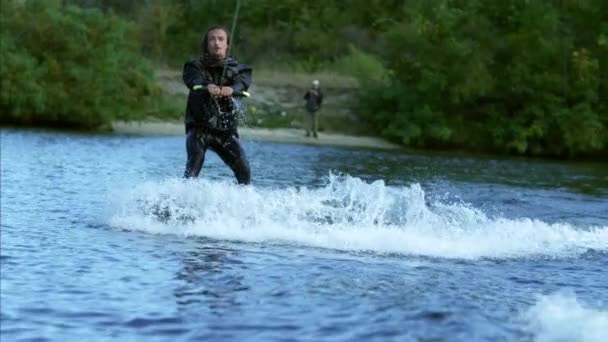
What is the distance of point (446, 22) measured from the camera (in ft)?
143

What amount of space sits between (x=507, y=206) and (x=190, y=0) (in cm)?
4544

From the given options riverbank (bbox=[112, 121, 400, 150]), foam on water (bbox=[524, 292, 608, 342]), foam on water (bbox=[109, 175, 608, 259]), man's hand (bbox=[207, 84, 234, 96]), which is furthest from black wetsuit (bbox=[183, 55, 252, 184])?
riverbank (bbox=[112, 121, 400, 150])

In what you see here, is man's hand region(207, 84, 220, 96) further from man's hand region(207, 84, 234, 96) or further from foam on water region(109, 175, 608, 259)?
foam on water region(109, 175, 608, 259)

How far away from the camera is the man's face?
12.7 meters

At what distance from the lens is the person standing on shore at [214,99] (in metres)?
12.7

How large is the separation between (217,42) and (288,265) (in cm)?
377

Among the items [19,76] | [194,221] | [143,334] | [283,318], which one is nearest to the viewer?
[143,334]

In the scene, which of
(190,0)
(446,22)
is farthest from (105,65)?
(190,0)

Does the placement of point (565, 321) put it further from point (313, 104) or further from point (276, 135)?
point (276, 135)

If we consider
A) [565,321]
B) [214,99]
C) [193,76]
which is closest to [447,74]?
[214,99]

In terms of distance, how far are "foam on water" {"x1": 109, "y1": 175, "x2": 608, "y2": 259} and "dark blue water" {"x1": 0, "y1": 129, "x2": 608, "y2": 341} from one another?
2cm

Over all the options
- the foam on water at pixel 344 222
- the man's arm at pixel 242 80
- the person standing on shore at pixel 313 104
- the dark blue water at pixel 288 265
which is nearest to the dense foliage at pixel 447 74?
the person standing on shore at pixel 313 104

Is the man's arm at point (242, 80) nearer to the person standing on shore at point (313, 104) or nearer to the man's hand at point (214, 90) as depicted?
the man's hand at point (214, 90)

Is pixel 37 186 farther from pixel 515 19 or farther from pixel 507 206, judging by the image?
pixel 515 19
